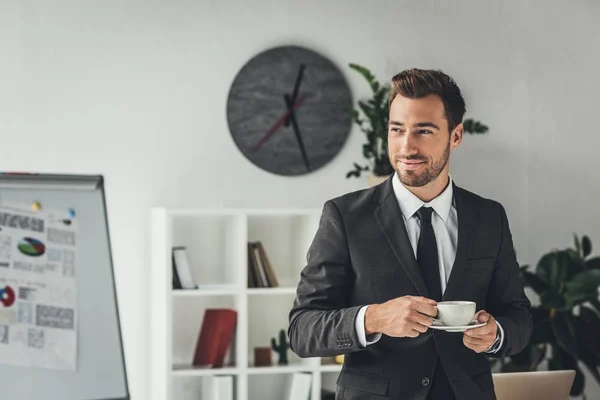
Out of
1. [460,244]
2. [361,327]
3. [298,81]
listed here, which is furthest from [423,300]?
[298,81]

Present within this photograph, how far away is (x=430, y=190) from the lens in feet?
7.13

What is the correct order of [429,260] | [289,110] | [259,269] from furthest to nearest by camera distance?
[289,110]
[259,269]
[429,260]

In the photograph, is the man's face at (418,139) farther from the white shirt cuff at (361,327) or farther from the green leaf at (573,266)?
the green leaf at (573,266)

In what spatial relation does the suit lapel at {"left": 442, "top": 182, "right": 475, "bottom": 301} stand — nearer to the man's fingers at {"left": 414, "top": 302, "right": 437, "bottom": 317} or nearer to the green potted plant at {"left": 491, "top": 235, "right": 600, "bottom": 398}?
the man's fingers at {"left": 414, "top": 302, "right": 437, "bottom": 317}

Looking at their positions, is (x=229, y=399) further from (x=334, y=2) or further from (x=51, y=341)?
(x=334, y=2)

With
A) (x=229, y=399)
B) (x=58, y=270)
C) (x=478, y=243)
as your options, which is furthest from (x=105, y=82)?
(x=478, y=243)

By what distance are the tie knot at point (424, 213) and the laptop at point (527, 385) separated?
661 mm

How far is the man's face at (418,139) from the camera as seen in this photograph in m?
2.08

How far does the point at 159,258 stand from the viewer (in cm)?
419

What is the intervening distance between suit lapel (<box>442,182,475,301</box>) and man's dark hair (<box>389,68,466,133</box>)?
0.18m

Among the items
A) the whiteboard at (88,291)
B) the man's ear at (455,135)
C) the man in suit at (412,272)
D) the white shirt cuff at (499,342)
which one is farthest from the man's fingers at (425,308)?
the whiteboard at (88,291)

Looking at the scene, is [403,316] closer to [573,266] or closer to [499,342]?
[499,342]

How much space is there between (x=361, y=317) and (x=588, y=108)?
3.31m

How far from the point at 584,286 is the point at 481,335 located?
2.53 metres
